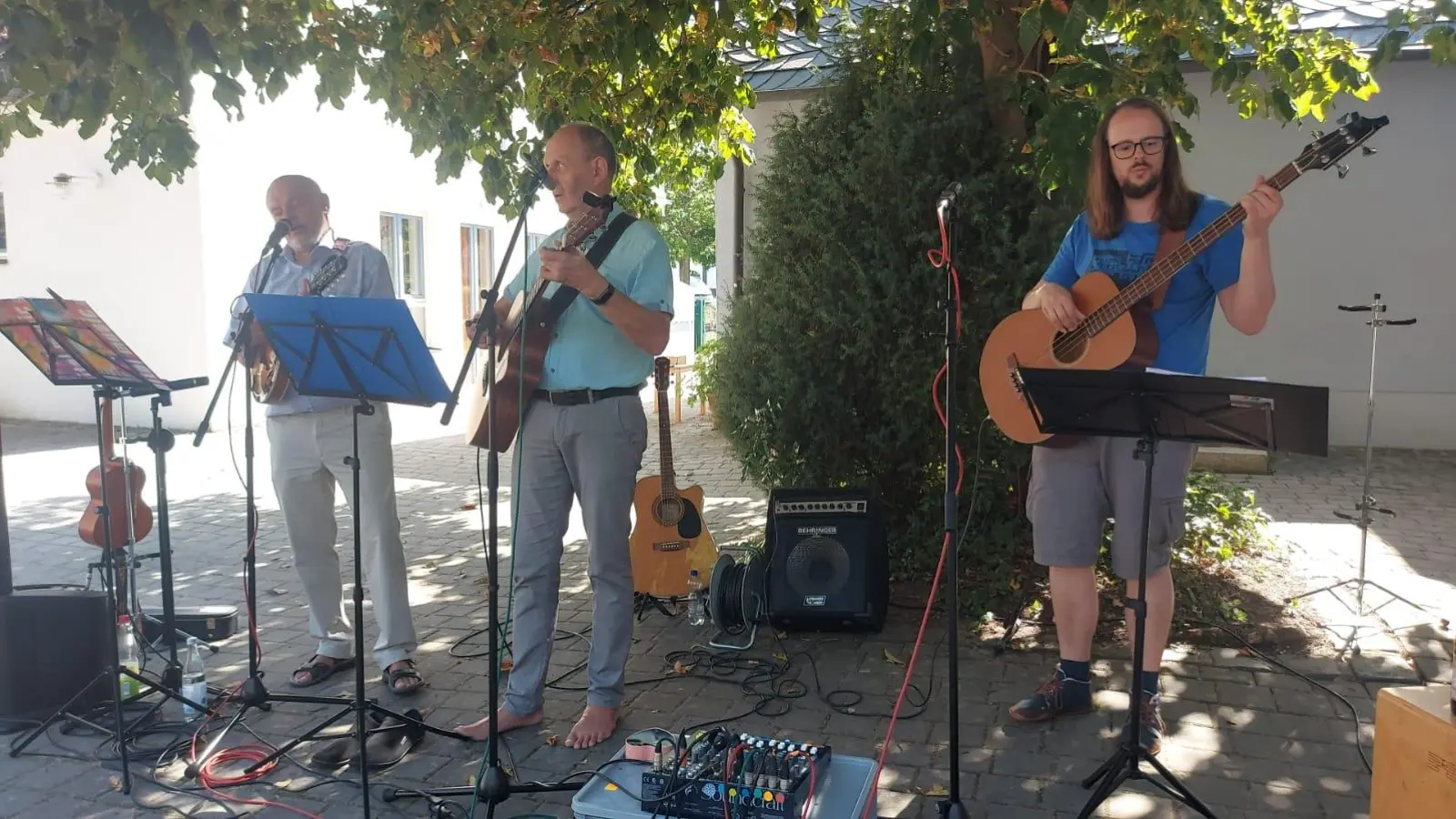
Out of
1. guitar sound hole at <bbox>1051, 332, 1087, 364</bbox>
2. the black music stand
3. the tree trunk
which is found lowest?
the black music stand

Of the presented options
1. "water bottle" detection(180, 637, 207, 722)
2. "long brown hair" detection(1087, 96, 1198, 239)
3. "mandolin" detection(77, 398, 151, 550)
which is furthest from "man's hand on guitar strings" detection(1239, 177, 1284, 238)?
"mandolin" detection(77, 398, 151, 550)

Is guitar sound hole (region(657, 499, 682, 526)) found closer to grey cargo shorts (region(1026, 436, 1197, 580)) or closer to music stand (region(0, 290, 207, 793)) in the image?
grey cargo shorts (region(1026, 436, 1197, 580))

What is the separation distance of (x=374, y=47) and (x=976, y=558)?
4.05 m

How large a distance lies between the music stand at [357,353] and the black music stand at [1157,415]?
5.75 feet

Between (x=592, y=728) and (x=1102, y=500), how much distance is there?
194 cm

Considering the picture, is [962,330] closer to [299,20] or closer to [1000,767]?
[1000,767]

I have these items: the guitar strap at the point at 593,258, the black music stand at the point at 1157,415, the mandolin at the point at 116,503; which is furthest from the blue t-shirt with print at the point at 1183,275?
the mandolin at the point at 116,503

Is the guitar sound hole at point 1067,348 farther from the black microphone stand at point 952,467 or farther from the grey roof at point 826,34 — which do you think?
the grey roof at point 826,34

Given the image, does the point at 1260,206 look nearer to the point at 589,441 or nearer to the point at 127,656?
the point at 589,441

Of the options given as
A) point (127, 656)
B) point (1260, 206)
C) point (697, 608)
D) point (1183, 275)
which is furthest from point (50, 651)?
point (1260, 206)

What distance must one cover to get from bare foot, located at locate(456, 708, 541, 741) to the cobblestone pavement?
4 cm

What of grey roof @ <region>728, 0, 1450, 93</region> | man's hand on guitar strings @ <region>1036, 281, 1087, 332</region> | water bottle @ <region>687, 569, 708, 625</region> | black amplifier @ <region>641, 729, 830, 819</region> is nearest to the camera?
black amplifier @ <region>641, 729, 830, 819</region>

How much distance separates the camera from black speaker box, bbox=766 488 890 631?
447 cm

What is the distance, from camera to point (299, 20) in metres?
4.46
